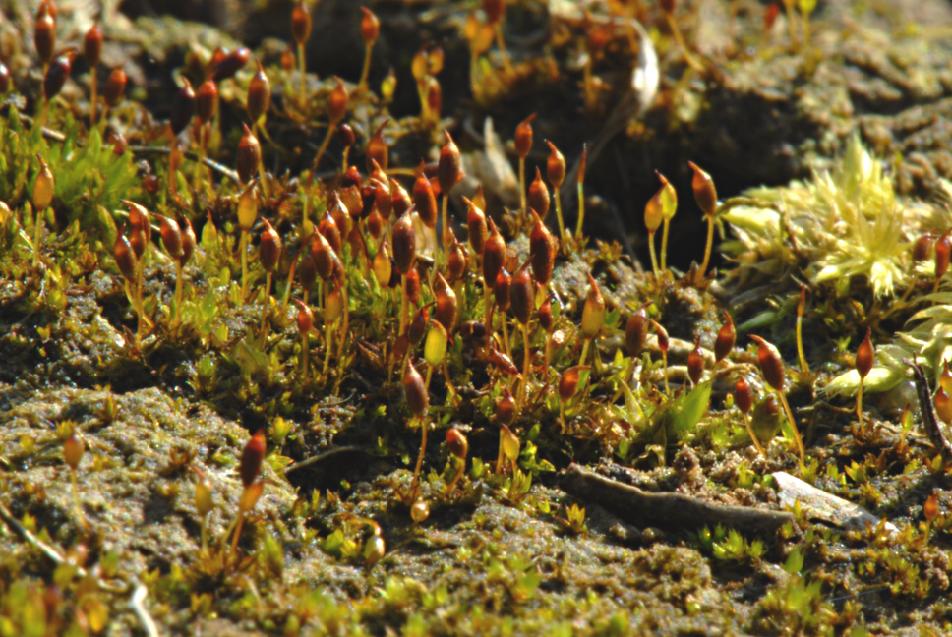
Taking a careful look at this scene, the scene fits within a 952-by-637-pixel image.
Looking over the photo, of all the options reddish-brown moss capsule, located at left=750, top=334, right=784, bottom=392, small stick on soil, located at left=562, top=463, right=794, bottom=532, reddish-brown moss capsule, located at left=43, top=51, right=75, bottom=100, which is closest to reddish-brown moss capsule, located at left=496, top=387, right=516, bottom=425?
small stick on soil, located at left=562, top=463, right=794, bottom=532

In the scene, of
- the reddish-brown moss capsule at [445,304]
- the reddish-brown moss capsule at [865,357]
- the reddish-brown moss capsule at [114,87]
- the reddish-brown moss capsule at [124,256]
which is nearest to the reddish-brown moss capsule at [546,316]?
the reddish-brown moss capsule at [445,304]

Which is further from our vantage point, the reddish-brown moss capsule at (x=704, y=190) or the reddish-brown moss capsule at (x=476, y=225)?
the reddish-brown moss capsule at (x=704, y=190)

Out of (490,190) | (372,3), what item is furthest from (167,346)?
(372,3)

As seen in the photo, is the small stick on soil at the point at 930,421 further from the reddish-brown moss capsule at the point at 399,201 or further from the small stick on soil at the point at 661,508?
the reddish-brown moss capsule at the point at 399,201

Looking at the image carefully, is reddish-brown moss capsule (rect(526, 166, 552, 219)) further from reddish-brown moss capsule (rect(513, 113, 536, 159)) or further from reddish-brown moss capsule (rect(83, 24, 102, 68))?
reddish-brown moss capsule (rect(83, 24, 102, 68))

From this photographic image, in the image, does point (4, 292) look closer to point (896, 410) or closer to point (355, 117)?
point (355, 117)

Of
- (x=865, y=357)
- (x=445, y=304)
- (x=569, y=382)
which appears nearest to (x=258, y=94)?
(x=445, y=304)
